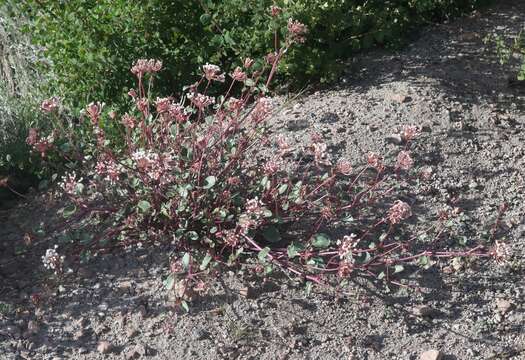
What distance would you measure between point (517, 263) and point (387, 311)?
73 cm

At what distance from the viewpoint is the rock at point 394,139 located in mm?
4590

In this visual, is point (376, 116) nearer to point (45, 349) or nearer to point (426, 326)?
point (426, 326)

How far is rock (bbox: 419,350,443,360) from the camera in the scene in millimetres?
3565

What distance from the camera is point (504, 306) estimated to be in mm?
3832

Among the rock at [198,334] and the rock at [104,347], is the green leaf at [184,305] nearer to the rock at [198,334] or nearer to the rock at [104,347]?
the rock at [198,334]

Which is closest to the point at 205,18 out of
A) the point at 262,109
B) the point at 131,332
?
the point at 262,109

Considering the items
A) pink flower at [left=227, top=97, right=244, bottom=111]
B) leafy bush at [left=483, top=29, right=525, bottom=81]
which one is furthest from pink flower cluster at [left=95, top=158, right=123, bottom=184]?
leafy bush at [left=483, top=29, right=525, bottom=81]

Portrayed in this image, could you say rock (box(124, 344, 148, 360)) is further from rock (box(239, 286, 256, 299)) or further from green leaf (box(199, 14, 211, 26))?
green leaf (box(199, 14, 211, 26))

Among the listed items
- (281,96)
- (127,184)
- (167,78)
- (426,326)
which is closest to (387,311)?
(426,326)

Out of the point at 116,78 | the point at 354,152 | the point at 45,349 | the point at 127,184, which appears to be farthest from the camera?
the point at 116,78

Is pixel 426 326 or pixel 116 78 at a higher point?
pixel 116 78

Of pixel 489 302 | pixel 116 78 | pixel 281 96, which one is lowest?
pixel 489 302

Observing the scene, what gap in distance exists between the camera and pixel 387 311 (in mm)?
3797

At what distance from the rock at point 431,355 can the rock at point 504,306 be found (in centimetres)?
42
